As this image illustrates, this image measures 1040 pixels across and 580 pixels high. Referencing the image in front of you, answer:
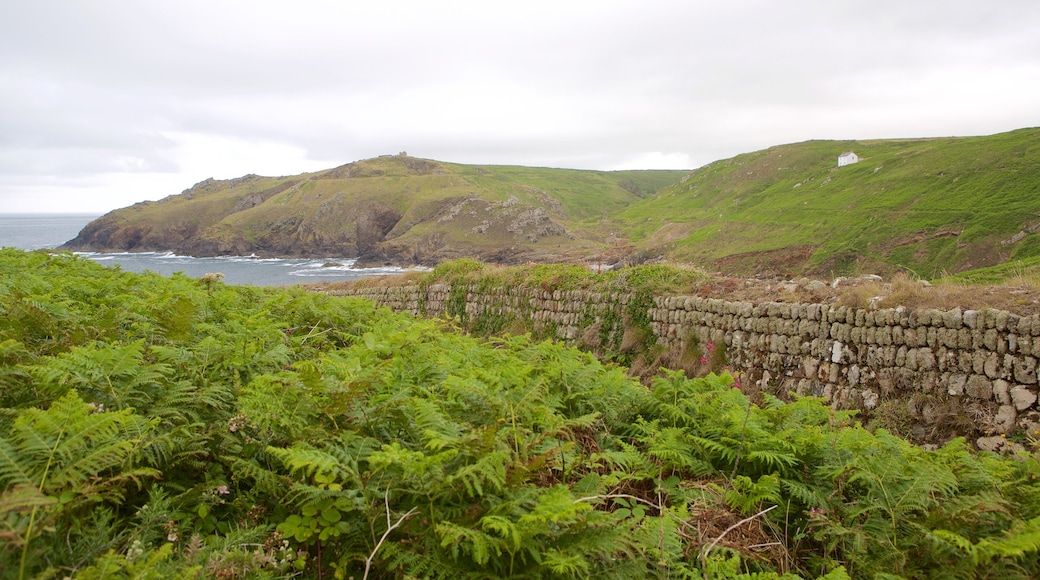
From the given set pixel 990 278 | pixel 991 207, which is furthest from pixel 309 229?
pixel 990 278

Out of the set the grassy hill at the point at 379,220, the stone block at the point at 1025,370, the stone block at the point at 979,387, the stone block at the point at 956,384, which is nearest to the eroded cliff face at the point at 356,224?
the grassy hill at the point at 379,220

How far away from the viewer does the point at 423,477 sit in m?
2.84

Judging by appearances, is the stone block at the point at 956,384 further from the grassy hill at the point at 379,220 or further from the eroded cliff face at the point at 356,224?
the eroded cliff face at the point at 356,224

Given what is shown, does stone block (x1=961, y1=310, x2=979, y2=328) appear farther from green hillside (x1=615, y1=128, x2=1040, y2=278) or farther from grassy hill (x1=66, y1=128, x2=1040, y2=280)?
green hillside (x1=615, y1=128, x2=1040, y2=278)

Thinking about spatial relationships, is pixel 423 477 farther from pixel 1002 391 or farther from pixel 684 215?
pixel 684 215

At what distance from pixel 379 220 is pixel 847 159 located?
2382 inches

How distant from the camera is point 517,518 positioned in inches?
109

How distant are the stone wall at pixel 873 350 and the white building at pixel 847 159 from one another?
51.3 meters

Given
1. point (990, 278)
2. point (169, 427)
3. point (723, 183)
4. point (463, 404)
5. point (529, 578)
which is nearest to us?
point (529, 578)

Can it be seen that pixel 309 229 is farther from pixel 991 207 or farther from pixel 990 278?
pixel 990 278

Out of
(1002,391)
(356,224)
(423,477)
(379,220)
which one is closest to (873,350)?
(1002,391)

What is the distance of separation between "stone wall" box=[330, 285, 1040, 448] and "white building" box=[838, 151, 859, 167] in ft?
168

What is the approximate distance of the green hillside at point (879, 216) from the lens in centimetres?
2816

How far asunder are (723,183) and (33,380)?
2804 inches
